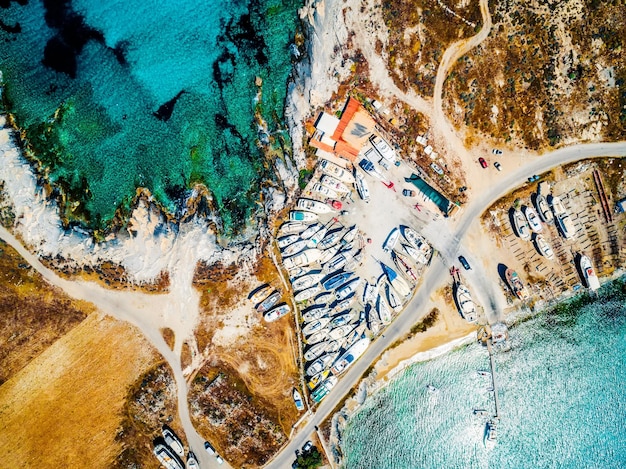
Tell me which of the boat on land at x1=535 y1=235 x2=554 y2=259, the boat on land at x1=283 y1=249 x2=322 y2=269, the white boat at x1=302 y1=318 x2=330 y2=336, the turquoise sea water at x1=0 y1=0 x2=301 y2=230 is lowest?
the boat on land at x1=535 y1=235 x2=554 y2=259

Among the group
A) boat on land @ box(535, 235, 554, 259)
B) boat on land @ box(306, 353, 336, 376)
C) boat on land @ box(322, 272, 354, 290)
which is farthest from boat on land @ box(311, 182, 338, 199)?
boat on land @ box(535, 235, 554, 259)

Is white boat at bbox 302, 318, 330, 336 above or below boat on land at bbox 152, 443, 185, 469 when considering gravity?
above

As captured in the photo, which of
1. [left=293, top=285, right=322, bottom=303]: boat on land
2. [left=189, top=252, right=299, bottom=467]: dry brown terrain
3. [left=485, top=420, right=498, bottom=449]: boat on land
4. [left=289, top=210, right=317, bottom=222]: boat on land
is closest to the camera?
[left=189, top=252, right=299, bottom=467]: dry brown terrain

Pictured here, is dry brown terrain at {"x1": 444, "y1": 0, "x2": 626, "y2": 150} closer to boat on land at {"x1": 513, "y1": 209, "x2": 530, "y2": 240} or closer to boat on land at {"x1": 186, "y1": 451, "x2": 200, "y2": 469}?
boat on land at {"x1": 513, "y1": 209, "x2": 530, "y2": 240}

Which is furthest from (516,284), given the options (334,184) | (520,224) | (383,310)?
(334,184)

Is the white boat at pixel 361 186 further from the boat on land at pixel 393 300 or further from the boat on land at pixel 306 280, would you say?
the boat on land at pixel 393 300

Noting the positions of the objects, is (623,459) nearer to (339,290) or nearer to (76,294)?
(339,290)

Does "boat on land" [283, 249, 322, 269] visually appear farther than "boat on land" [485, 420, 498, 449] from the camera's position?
No
